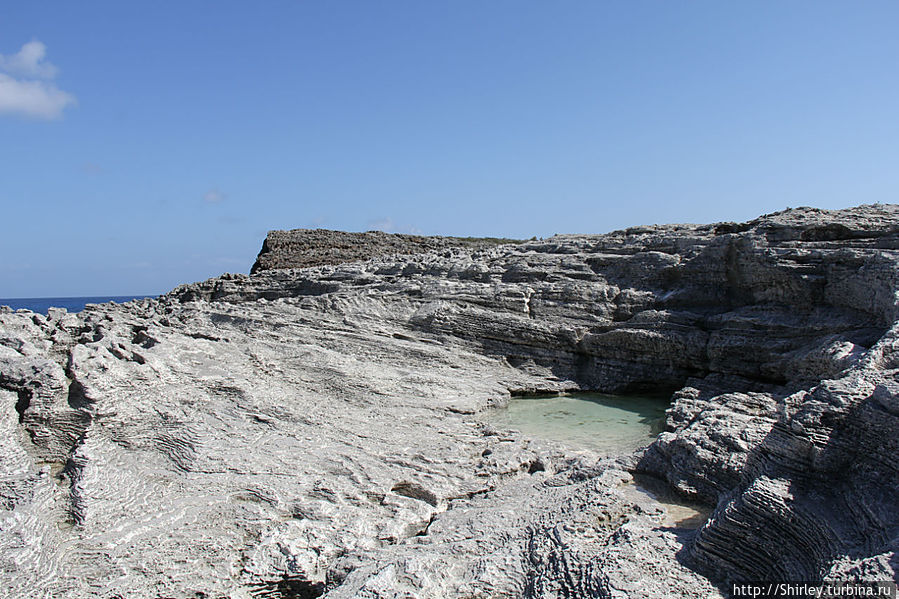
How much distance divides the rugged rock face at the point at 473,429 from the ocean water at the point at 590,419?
1.54 ft

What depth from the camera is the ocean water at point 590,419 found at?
32.5 ft

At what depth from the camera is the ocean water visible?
990cm

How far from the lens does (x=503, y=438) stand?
9.54 meters

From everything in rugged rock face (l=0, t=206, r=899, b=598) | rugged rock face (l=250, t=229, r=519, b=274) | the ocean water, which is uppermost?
rugged rock face (l=250, t=229, r=519, b=274)

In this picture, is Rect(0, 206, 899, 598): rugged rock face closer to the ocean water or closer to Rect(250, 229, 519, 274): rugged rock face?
the ocean water

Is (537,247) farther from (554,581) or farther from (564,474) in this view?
(554,581)

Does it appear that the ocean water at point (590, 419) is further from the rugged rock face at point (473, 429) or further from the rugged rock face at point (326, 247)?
the rugged rock face at point (326, 247)

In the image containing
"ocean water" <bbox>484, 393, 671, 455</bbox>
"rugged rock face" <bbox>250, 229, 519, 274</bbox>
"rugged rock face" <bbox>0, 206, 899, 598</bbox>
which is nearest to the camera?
"rugged rock face" <bbox>0, 206, 899, 598</bbox>

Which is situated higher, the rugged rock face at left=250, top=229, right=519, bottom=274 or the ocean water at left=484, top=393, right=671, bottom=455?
the rugged rock face at left=250, top=229, right=519, bottom=274

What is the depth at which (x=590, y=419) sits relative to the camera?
11375mm

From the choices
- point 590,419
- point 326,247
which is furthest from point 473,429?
point 326,247

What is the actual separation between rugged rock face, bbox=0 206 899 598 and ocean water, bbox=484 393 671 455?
47cm

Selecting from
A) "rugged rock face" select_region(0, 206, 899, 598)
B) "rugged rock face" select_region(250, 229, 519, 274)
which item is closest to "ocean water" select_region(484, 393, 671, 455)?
"rugged rock face" select_region(0, 206, 899, 598)

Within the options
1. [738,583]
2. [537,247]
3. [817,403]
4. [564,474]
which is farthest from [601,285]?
[738,583]
